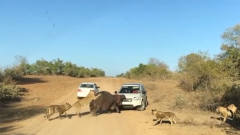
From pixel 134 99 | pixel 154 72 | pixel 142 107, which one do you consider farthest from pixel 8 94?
pixel 154 72

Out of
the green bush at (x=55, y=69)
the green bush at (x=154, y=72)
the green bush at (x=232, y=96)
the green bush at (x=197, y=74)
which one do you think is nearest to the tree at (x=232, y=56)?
the green bush at (x=232, y=96)

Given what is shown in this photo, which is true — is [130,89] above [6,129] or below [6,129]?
above

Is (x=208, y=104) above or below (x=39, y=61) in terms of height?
below

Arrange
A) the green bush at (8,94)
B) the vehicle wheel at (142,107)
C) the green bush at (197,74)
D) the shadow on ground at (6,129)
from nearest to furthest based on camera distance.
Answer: the shadow on ground at (6,129) < the vehicle wheel at (142,107) < the green bush at (8,94) < the green bush at (197,74)

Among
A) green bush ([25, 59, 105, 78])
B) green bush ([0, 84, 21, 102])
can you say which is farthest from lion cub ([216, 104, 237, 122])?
green bush ([25, 59, 105, 78])

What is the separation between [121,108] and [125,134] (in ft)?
29.3

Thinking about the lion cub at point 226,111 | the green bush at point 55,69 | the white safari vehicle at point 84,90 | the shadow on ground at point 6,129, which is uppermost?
the green bush at point 55,69

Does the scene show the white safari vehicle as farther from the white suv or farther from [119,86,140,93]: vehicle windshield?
the white suv

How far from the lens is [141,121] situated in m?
16.4

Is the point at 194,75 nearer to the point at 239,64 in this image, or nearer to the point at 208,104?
the point at 208,104

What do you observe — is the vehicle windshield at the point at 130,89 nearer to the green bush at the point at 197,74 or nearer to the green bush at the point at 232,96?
→ the green bush at the point at 232,96

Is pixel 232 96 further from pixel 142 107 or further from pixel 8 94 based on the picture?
pixel 8 94

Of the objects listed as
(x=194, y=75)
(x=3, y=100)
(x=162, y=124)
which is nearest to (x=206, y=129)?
(x=162, y=124)

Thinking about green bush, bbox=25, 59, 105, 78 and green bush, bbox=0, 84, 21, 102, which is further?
green bush, bbox=25, 59, 105, 78
